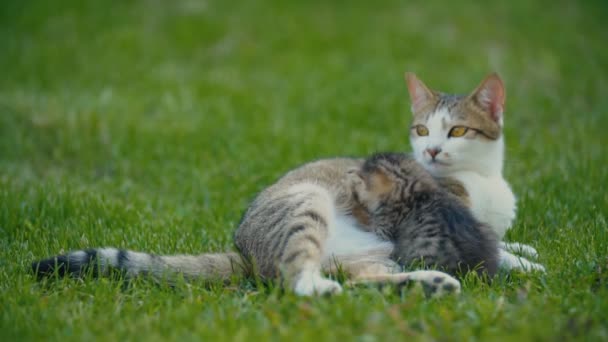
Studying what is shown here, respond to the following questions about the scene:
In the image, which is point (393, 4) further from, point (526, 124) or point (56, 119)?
point (56, 119)

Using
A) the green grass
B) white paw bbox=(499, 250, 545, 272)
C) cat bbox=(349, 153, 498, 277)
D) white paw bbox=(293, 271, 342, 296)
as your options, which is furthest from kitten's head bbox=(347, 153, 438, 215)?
white paw bbox=(293, 271, 342, 296)

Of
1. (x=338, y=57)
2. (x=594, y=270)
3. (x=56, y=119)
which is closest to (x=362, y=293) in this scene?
(x=594, y=270)

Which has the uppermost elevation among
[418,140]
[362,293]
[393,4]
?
[393,4]

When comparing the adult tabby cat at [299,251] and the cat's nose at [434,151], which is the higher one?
the cat's nose at [434,151]

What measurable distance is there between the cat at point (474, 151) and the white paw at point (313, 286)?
133cm

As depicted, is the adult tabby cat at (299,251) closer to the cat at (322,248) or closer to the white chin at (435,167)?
the cat at (322,248)

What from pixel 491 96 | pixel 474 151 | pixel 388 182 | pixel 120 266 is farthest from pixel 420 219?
pixel 120 266

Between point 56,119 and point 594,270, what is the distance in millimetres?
5834

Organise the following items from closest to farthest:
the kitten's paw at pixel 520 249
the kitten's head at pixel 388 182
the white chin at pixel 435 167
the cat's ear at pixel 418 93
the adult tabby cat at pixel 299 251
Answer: the adult tabby cat at pixel 299 251 < the kitten's head at pixel 388 182 < the kitten's paw at pixel 520 249 < the white chin at pixel 435 167 < the cat's ear at pixel 418 93

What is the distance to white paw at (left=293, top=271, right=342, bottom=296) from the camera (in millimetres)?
3086

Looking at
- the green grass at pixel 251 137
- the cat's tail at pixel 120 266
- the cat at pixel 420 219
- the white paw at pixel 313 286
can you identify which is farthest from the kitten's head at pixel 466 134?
the cat's tail at pixel 120 266

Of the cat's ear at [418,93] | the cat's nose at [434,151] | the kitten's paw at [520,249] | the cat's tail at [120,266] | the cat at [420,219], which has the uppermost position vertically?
the cat's ear at [418,93]

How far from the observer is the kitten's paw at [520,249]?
3987 mm

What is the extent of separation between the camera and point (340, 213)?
12.7 feet
